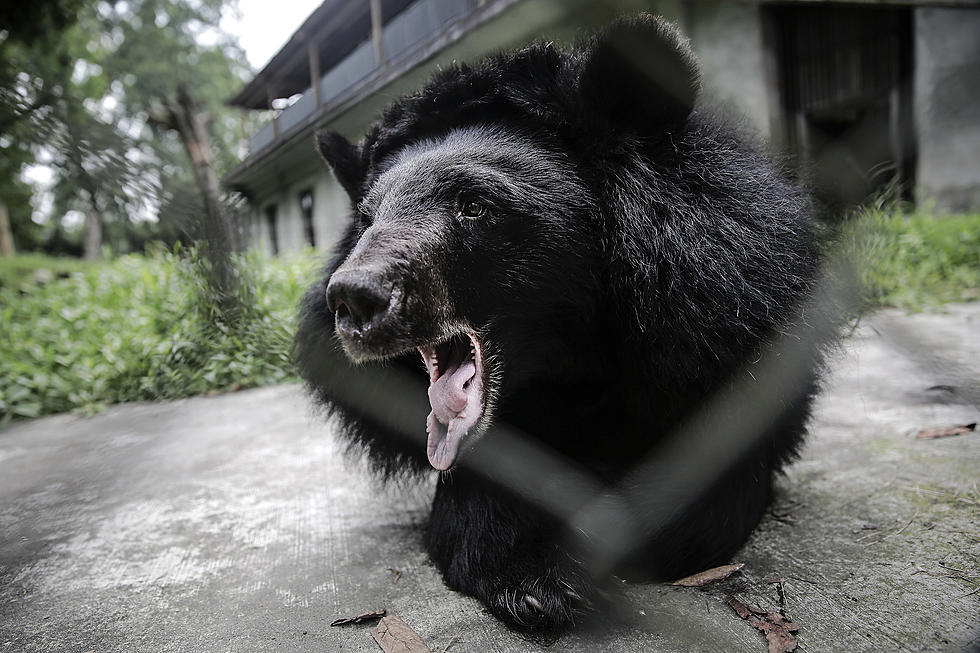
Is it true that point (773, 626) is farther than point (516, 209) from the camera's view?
No

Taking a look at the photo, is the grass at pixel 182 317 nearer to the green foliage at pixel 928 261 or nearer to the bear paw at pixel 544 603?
the green foliage at pixel 928 261

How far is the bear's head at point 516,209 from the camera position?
1404mm

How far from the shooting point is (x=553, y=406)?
1.64 m

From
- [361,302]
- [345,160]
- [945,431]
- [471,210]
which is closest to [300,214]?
[345,160]

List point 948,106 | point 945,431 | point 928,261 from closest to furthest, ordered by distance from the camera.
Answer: point 945,431
point 948,106
point 928,261

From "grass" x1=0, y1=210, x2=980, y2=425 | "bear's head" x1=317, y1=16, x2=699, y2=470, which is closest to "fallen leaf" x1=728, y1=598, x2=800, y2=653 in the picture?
"bear's head" x1=317, y1=16, x2=699, y2=470

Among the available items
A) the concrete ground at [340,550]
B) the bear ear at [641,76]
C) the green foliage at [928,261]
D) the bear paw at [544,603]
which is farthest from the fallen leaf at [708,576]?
the green foliage at [928,261]

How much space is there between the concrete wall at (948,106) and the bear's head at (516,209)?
4.14 meters

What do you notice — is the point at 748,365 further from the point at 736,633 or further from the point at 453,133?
the point at 453,133

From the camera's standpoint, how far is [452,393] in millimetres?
1452

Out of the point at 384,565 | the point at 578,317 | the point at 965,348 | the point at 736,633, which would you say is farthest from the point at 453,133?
A: the point at 965,348

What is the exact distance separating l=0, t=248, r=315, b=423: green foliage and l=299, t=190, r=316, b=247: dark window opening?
103 millimetres

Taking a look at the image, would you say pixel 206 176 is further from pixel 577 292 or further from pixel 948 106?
pixel 948 106

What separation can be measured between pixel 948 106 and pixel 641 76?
4.95 metres
